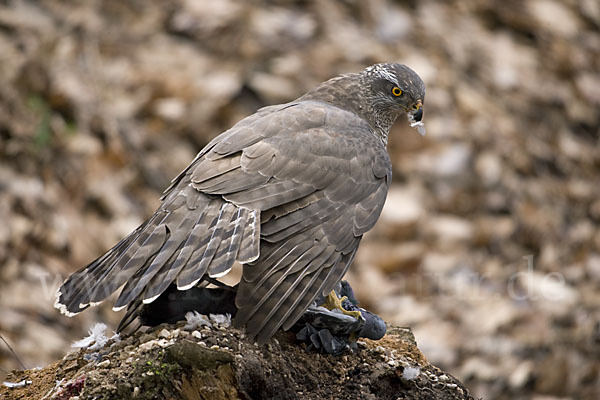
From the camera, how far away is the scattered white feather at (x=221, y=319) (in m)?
2.96

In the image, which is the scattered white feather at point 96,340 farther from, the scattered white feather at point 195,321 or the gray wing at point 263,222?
the scattered white feather at point 195,321

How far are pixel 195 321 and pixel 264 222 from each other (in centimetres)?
47

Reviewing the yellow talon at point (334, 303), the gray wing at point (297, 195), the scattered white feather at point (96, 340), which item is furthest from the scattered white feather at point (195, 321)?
the yellow talon at point (334, 303)

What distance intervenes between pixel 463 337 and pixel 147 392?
3.71m

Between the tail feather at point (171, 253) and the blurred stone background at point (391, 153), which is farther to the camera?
the blurred stone background at point (391, 153)

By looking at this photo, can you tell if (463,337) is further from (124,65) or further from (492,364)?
(124,65)

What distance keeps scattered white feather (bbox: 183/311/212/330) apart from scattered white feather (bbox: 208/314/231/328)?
0.10 feet

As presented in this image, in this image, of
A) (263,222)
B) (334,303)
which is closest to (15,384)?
(263,222)

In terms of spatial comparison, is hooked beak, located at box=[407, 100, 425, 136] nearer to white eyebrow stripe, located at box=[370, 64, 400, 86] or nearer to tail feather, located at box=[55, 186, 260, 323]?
Result: white eyebrow stripe, located at box=[370, 64, 400, 86]

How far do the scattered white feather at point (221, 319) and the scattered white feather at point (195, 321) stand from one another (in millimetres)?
30

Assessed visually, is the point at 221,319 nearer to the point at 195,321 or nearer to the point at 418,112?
the point at 195,321

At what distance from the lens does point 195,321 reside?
2932mm

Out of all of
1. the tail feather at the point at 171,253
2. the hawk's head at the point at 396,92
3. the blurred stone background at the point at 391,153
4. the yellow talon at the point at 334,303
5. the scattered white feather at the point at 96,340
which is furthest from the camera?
the blurred stone background at the point at 391,153

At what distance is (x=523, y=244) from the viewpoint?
683cm
